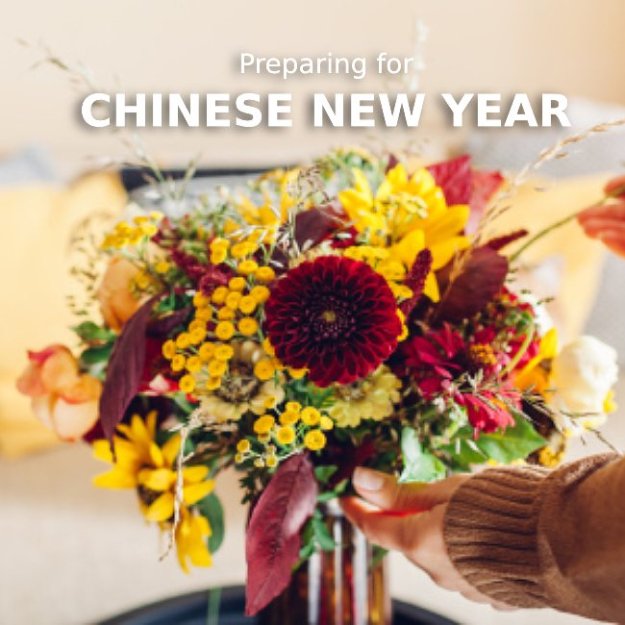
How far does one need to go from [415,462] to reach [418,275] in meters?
0.15

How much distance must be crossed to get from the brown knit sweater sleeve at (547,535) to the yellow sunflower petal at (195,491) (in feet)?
0.63

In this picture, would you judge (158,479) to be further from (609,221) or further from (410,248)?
(609,221)

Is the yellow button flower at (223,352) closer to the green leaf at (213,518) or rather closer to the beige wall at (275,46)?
the green leaf at (213,518)

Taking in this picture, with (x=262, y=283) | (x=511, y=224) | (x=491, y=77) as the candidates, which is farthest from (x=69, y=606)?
(x=491, y=77)

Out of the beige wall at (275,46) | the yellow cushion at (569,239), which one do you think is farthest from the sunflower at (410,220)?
the beige wall at (275,46)

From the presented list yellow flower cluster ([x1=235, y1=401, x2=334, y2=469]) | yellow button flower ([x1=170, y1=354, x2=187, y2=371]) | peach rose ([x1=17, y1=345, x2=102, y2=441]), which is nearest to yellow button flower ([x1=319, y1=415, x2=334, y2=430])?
yellow flower cluster ([x1=235, y1=401, x2=334, y2=469])

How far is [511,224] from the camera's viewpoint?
1.65 metres

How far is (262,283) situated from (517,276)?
0.74 feet

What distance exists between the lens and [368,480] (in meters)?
0.71

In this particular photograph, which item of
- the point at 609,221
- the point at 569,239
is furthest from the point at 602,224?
the point at 569,239

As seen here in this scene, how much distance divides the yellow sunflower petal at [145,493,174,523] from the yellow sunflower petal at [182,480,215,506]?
1 cm

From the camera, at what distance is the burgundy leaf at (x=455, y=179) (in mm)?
738

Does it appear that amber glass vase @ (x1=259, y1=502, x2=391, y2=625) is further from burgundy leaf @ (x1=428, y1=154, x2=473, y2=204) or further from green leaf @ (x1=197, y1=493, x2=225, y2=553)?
burgundy leaf @ (x1=428, y1=154, x2=473, y2=204)

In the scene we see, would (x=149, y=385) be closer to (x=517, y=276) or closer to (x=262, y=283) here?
(x=262, y=283)
